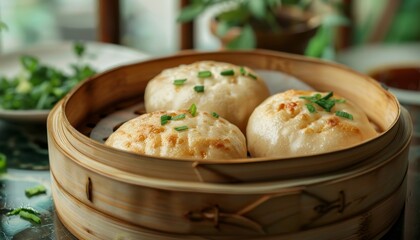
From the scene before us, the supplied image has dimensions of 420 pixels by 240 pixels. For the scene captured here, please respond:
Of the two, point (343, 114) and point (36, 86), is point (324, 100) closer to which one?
point (343, 114)

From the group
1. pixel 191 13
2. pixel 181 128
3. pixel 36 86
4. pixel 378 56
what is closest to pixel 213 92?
pixel 181 128

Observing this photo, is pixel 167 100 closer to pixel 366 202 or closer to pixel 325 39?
pixel 366 202

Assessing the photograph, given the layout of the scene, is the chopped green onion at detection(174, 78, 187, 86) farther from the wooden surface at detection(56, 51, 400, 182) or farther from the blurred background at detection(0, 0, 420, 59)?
the blurred background at detection(0, 0, 420, 59)

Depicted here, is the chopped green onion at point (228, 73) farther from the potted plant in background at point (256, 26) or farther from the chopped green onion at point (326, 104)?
the potted plant in background at point (256, 26)

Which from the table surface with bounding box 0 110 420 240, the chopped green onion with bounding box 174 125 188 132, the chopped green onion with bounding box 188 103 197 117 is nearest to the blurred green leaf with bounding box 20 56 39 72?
the table surface with bounding box 0 110 420 240

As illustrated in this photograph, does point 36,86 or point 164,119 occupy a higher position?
point 164,119

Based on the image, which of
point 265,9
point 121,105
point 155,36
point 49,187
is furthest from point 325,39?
point 155,36
